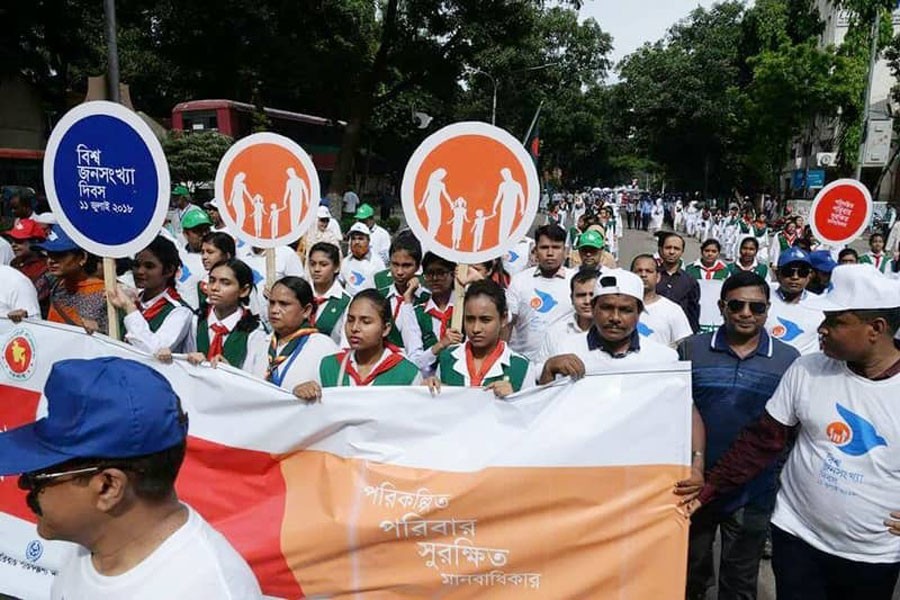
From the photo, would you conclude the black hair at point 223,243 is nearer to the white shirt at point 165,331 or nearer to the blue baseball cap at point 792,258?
the white shirt at point 165,331

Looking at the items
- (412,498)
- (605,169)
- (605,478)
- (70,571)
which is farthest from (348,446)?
(605,169)

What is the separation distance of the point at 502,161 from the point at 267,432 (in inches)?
67.6

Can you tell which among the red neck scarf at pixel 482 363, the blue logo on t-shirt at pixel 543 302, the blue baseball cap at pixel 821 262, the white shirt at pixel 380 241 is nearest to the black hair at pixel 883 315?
the red neck scarf at pixel 482 363

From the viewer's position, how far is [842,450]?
105 inches

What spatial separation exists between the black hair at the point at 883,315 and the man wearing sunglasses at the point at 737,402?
0.78 meters

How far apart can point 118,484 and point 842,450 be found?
232cm

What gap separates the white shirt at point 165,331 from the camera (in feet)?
12.4

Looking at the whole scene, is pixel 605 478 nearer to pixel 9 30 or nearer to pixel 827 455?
pixel 827 455

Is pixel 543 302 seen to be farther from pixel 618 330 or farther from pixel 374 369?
pixel 374 369

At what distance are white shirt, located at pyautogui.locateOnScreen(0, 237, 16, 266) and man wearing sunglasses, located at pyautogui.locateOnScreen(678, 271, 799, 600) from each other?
5.40 meters

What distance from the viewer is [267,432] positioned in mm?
3145

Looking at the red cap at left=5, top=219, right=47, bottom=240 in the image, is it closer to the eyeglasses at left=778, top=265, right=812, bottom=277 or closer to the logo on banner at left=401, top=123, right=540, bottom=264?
the logo on banner at left=401, top=123, right=540, bottom=264

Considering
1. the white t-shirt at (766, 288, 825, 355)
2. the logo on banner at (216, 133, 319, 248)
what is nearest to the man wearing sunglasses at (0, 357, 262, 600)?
the logo on banner at (216, 133, 319, 248)

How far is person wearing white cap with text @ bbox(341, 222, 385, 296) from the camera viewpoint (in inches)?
289
